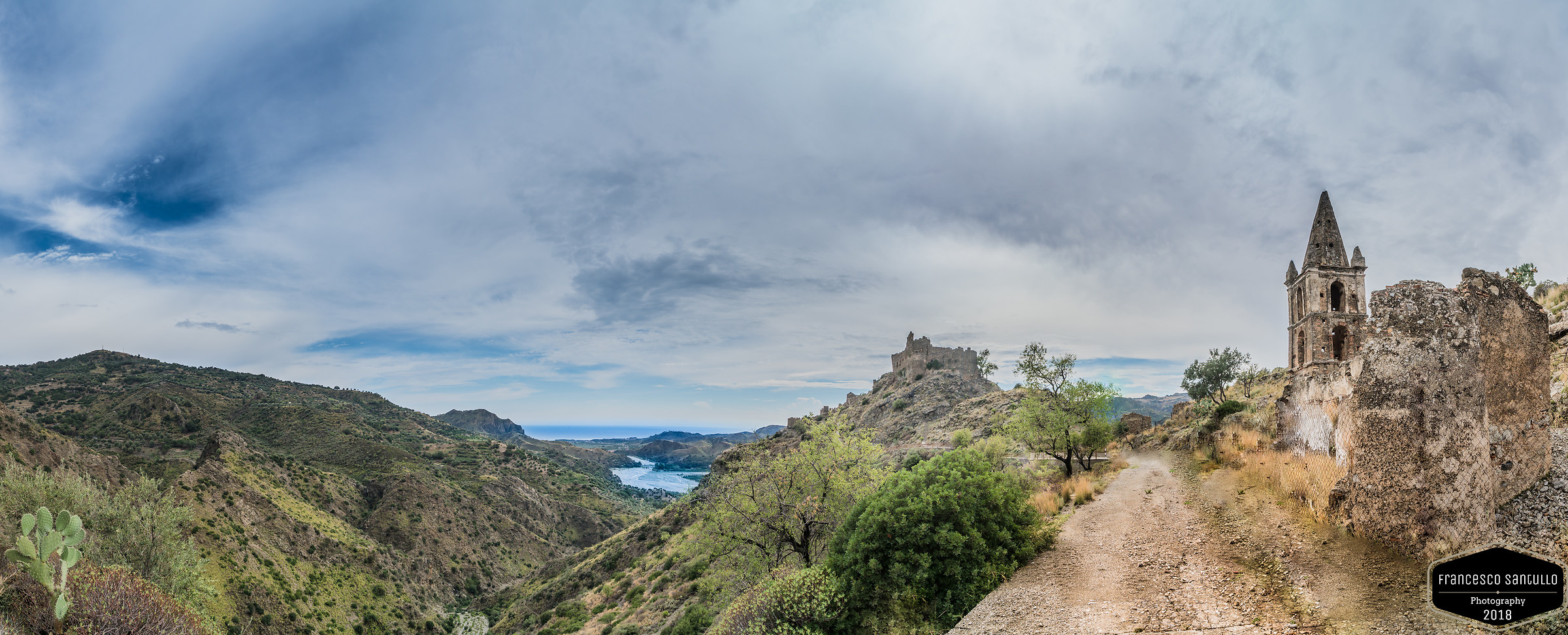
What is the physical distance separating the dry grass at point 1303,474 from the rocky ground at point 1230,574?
0.33m

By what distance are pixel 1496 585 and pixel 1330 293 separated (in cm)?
3884

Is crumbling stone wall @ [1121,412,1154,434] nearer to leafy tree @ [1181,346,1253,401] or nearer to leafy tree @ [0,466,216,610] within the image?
leafy tree @ [1181,346,1253,401]

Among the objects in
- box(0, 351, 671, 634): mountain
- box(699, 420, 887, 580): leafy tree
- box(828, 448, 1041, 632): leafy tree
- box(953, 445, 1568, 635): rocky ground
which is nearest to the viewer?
box(953, 445, 1568, 635): rocky ground

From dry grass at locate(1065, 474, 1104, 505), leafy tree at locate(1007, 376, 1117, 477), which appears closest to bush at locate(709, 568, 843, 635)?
dry grass at locate(1065, 474, 1104, 505)

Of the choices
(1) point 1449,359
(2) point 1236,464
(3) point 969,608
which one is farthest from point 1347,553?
(2) point 1236,464

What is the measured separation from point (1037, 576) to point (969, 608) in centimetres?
163

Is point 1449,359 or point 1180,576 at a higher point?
point 1449,359

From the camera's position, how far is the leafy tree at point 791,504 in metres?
19.7

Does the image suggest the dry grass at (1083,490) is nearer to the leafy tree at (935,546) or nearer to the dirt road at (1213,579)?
the dirt road at (1213,579)

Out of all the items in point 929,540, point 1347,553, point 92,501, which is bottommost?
point 92,501

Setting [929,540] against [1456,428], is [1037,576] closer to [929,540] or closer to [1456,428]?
[929,540]

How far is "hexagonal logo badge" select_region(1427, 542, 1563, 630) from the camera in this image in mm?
6195

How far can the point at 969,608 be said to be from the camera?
12016 mm

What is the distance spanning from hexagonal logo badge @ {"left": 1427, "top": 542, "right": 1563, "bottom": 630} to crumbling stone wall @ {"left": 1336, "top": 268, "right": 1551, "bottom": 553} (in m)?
0.51
